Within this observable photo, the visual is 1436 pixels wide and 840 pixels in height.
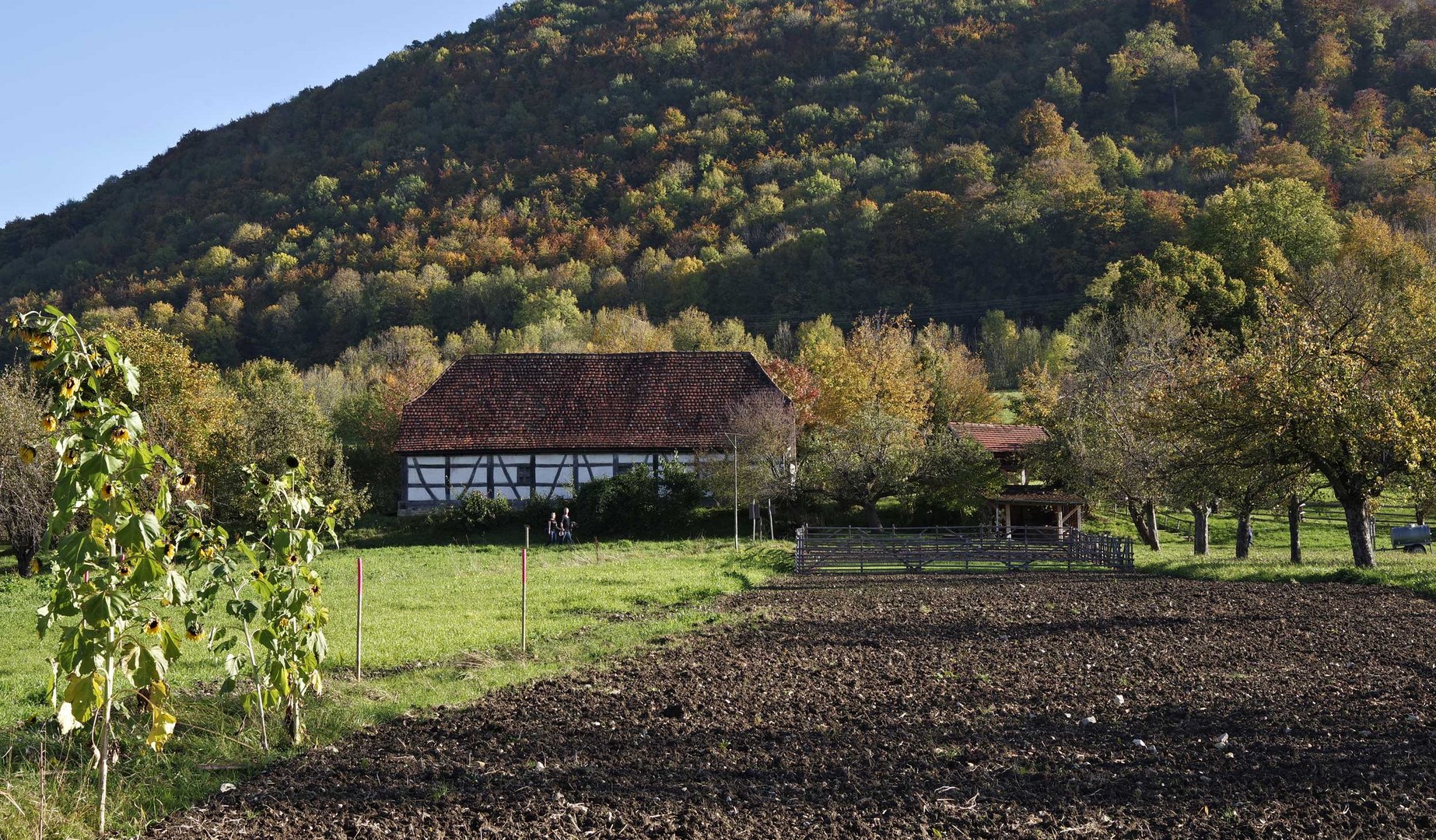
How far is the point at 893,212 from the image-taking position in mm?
96625

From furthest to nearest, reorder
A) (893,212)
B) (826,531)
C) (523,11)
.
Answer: (523,11), (893,212), (826,531)

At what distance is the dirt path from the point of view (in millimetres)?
7836

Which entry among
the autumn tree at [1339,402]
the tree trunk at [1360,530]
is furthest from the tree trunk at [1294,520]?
the tree trunk at [1360,530]

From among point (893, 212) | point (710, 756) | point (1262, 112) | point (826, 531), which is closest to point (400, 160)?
point (893, 212)

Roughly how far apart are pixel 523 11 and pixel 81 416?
611ft

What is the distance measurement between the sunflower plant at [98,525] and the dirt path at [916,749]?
1231mm

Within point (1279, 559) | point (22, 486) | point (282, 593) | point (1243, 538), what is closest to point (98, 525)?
point (282, 593)

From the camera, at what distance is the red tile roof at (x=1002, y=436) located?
4438cm

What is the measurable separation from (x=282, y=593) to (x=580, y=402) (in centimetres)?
3726

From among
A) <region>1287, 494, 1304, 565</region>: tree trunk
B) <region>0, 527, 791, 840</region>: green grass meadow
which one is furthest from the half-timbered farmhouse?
<region>1287, 494, 1304, 565</region>: tree trunk

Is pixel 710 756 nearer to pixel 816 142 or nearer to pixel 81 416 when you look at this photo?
pixel 81 416

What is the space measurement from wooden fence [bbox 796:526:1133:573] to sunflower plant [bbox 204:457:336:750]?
68.8ft

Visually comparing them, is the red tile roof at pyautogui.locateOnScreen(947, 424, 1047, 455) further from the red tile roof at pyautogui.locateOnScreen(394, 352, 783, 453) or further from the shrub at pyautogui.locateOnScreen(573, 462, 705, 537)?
the shrub at pyautogui.locateOnScreen(573, 462, 705, 537)

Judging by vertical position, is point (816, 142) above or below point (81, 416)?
above
